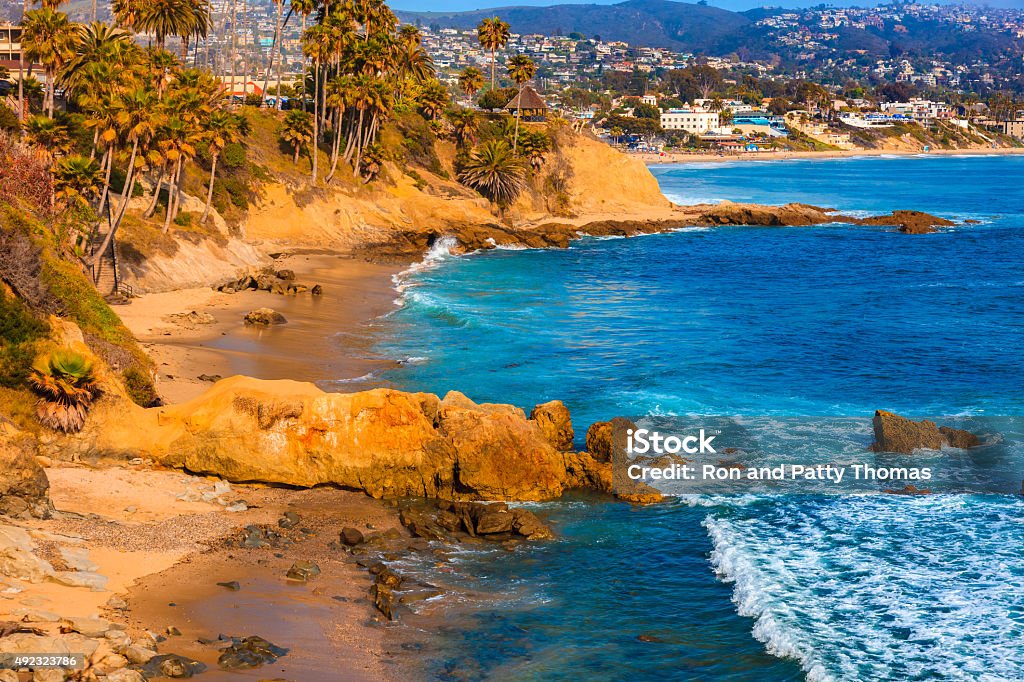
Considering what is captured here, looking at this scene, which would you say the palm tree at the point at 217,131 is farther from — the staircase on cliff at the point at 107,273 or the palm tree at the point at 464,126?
the palm tree at the point at 464,126

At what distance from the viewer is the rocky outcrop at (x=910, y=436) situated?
3036 cm

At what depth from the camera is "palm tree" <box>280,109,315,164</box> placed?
242 feet

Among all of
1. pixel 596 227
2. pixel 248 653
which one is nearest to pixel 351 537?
pixel 248 653

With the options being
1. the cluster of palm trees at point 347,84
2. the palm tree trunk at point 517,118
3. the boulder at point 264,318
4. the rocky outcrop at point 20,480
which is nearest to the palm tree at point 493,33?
the palm tree trunk at point 517,118

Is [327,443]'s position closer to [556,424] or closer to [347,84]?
[556,424]

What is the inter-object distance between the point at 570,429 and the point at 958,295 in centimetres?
3789

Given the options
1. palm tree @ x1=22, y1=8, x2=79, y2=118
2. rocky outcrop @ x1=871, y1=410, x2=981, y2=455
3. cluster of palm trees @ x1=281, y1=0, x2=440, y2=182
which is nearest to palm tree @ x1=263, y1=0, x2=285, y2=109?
cluster of palm trees @ x1=281, y1=0, x2=440, y2=182

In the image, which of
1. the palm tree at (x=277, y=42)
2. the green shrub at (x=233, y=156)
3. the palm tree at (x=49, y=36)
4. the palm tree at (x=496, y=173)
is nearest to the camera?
the palm tree at (x=49, y=36)

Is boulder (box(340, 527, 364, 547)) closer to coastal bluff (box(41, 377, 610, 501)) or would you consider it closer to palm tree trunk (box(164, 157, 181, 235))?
coastal bluff (box(41, 377, 610, 501))

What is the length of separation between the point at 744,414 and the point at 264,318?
2122 cm

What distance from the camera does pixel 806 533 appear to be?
81.7ft

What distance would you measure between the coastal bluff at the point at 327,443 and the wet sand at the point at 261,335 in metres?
4.60

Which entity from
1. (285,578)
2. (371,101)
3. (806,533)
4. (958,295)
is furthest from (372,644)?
(371,101)

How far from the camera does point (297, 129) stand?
74000 mm
